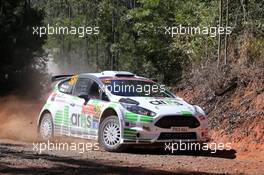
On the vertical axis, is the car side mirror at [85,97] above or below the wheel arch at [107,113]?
above

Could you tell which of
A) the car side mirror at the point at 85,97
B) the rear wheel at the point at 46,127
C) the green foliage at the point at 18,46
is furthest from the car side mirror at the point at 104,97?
the green foliage at the point at 18,46

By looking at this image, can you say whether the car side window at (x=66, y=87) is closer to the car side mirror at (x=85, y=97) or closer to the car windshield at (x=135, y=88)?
the car side mirror at (x=85, y=97)

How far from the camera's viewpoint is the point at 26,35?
31391 mm

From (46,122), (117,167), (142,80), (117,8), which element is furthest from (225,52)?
(117,8)

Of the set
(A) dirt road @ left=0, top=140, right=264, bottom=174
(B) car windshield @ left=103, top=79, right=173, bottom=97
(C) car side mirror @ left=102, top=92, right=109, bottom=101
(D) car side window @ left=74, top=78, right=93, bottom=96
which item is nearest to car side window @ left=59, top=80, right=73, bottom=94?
(D) car side window @ left=74, top=78, right=93, bottom=96

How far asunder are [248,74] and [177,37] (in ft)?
23.2

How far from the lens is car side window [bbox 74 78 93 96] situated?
12859 millimetres

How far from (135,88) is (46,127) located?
103 inches

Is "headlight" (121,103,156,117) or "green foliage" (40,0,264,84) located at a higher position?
"green foliage" (40,0,264,84)

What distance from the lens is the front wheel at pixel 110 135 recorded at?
11312 mm

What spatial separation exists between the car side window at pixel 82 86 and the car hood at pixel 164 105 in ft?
4.22

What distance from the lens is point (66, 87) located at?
535 inches

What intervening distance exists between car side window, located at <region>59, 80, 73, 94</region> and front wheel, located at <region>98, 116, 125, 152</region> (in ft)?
6.42

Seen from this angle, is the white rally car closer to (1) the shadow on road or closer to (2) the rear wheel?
(2) the rear wheel
